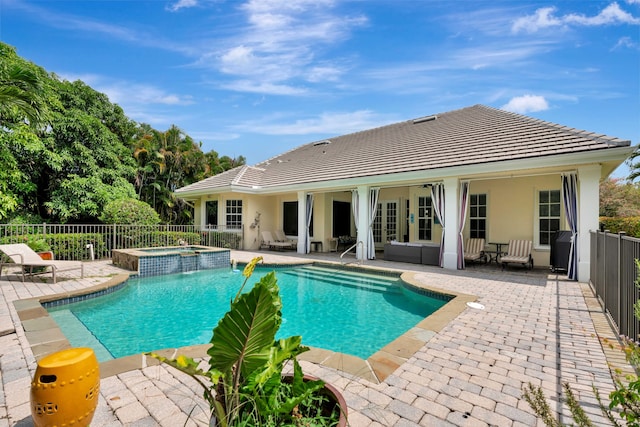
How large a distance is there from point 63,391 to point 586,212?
1006 cm

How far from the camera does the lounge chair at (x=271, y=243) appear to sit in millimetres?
14672

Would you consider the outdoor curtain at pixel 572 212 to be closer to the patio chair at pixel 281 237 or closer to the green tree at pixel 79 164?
the patio chair at pixel 281 237

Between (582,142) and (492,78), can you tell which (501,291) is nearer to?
(582,142)

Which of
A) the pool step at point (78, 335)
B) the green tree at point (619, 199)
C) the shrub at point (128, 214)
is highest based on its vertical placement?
the green tree at point (619, 199)

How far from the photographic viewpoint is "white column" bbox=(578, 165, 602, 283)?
24.1ft

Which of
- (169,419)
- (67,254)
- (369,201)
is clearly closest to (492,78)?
(369,201)

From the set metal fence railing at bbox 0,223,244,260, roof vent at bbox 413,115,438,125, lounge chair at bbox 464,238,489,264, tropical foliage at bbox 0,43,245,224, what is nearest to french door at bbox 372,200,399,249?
lounge chair at bbox 464,238,489,264

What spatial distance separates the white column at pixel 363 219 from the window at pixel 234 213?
6.87 metres

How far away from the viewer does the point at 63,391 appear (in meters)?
1.85

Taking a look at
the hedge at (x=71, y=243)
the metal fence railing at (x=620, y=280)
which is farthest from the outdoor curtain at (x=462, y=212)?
the hedge at (x=71, y=243)

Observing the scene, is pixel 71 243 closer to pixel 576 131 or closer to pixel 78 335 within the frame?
pixel 78 335

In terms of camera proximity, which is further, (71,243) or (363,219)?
(363,219)

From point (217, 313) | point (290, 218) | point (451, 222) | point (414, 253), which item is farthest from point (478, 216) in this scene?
point (217, 313)

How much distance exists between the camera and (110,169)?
687 inches
